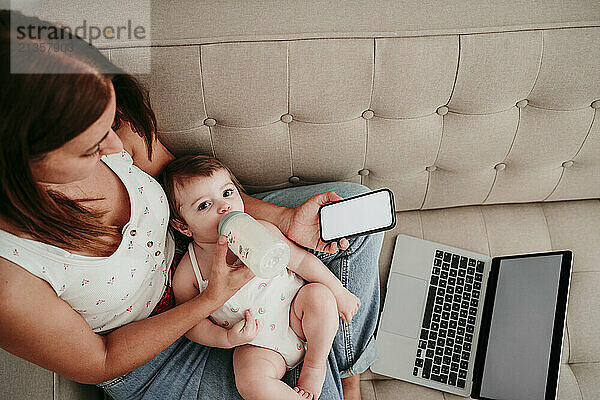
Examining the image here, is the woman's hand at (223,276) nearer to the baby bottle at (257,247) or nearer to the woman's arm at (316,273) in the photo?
the baby bottle at (257,247)

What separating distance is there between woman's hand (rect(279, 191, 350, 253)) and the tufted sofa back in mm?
134

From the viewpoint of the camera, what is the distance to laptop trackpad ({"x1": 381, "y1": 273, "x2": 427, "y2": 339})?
1327 millimetres

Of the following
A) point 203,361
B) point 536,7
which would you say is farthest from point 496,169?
point 203,361

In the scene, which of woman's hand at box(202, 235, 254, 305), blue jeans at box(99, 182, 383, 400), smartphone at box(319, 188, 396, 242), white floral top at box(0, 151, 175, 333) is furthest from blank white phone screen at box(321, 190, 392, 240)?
white floral top at box(0, 151, 175, 333)

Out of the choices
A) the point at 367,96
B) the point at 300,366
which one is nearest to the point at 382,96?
the point at 367,96

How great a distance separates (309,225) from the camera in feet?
3.74

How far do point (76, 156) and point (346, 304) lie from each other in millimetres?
656

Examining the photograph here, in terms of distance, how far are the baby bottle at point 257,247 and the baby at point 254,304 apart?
11 cm

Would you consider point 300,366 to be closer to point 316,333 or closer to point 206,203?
point 316,333

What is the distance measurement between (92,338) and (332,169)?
65 centimetres

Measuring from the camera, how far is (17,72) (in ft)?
2.09

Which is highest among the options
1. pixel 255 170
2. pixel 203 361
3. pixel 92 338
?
pixel 255 170

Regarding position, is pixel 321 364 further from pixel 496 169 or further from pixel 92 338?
pixel 496 169

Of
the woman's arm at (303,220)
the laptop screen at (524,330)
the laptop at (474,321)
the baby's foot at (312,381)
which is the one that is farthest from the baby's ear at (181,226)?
the laptop screen at (524,330)
